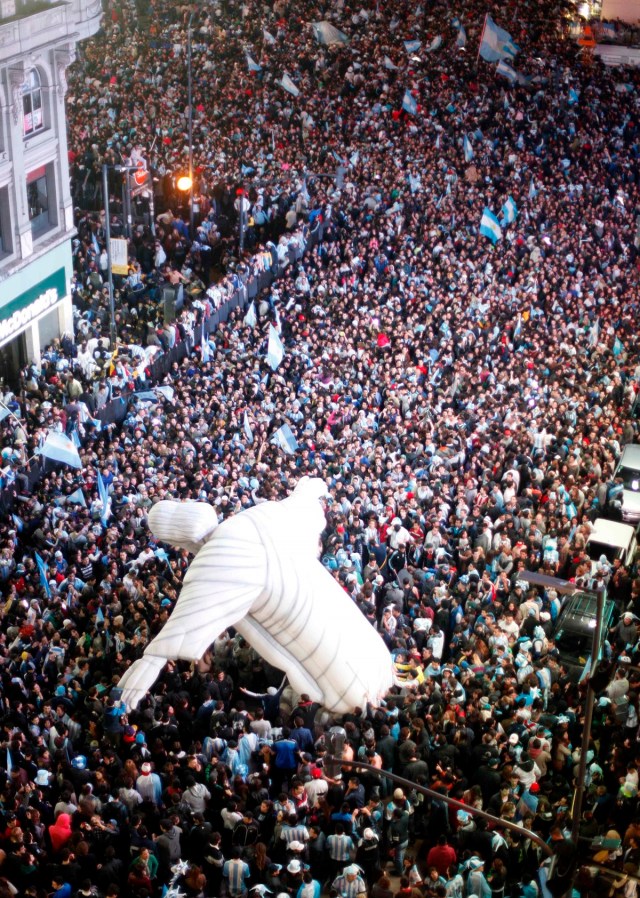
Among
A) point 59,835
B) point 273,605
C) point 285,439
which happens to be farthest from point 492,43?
point 59,835

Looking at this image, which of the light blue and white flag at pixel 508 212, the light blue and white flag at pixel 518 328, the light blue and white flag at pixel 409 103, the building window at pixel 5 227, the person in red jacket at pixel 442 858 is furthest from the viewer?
the light blue and white flag at pixel 409 103

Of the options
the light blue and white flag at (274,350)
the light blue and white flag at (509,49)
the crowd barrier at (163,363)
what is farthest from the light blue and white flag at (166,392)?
the light blue and white flag at (509,49)

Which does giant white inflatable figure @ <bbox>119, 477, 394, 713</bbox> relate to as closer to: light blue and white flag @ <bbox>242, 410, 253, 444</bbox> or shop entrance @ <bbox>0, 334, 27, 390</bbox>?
light blue and white flag @ <bbox>242, 410, 253, 444</bbox>

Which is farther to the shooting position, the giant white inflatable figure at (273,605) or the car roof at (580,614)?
the car roof at (580,614)

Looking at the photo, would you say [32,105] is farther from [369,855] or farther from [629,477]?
[369,855]

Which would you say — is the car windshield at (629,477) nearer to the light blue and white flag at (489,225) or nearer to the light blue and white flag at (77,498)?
the light blue and white flag at (77,498)
